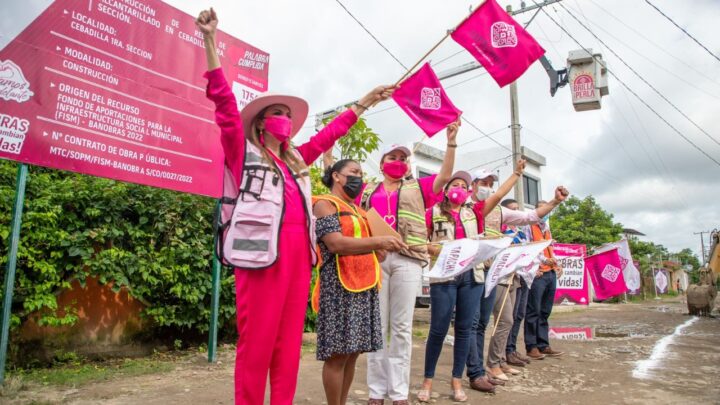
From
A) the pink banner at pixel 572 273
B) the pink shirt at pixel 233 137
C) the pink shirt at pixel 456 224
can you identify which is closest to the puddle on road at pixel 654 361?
the pink shirt at pixel 456 224

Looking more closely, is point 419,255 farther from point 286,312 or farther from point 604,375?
point 604,375

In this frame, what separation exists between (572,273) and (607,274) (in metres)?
6.96

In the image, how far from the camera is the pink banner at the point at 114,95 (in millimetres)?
3982

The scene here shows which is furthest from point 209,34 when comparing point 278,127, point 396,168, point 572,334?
point 572,334

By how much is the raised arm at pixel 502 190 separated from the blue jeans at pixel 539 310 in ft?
6.62

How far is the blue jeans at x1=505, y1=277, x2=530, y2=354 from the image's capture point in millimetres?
5562

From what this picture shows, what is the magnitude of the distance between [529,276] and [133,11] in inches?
190

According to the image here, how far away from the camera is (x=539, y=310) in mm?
6133

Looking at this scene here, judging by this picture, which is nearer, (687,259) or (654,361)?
(654,361)

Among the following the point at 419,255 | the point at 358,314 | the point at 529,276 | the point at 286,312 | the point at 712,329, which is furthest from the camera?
the point at 712,329

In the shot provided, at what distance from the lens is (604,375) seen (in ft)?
17.3

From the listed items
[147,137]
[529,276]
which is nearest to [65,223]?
[147,137]

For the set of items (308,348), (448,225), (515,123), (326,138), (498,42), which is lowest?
(308,348)

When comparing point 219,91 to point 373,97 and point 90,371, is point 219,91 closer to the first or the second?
point 373,97
